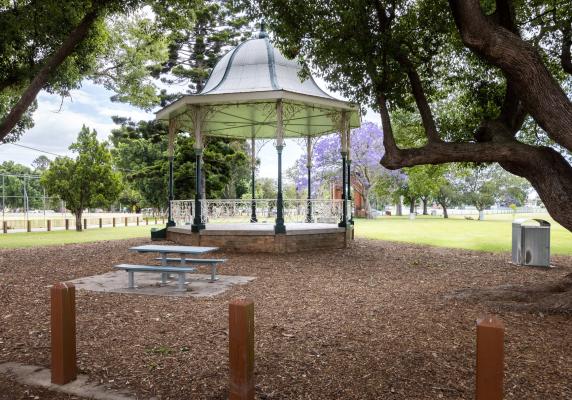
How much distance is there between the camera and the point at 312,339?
489 cm

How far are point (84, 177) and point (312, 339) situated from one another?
23.9 metres

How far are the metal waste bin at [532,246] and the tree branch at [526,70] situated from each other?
7.11m

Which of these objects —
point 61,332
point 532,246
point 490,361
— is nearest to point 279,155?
point 532,246

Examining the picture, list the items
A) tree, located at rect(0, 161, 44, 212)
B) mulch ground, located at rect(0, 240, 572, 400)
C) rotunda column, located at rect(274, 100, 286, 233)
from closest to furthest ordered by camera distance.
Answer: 1. mulch ground, located at rect(0, 240, 572, 400)
2. rotunda column, located at rect(274, 100, 286, 233)
3. tree, located at rect(0, 161, 44, 212)

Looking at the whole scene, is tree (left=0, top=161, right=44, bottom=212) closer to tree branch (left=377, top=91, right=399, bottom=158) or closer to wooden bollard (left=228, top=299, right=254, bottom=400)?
tree branch (left=377, top=91, right=399, bottom=158)

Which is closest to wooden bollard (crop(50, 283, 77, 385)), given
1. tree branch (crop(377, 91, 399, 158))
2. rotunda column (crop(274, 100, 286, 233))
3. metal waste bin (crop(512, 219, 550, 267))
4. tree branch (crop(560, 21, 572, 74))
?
tree branch (crop(377, 91, 399, 158))

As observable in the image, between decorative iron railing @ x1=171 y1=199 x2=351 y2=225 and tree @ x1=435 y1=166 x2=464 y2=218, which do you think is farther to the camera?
tree @ x1=435 y1=166 x2=464 y2=218

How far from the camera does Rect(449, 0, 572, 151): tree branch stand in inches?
204

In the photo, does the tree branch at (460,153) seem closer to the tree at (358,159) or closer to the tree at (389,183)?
the tree at (358,159)

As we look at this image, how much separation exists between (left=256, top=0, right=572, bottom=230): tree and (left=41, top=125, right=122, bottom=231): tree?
2002 cm

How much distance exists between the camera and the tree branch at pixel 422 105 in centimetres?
658

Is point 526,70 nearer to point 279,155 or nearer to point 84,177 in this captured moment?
point 279,155

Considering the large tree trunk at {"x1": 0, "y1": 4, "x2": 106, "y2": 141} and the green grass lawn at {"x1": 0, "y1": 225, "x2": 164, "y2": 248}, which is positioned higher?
the large tree trunk at {"x1": 0, "y1": 4, "x2": 106, "y2": 141}

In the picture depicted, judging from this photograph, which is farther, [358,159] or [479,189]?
[479,189]
